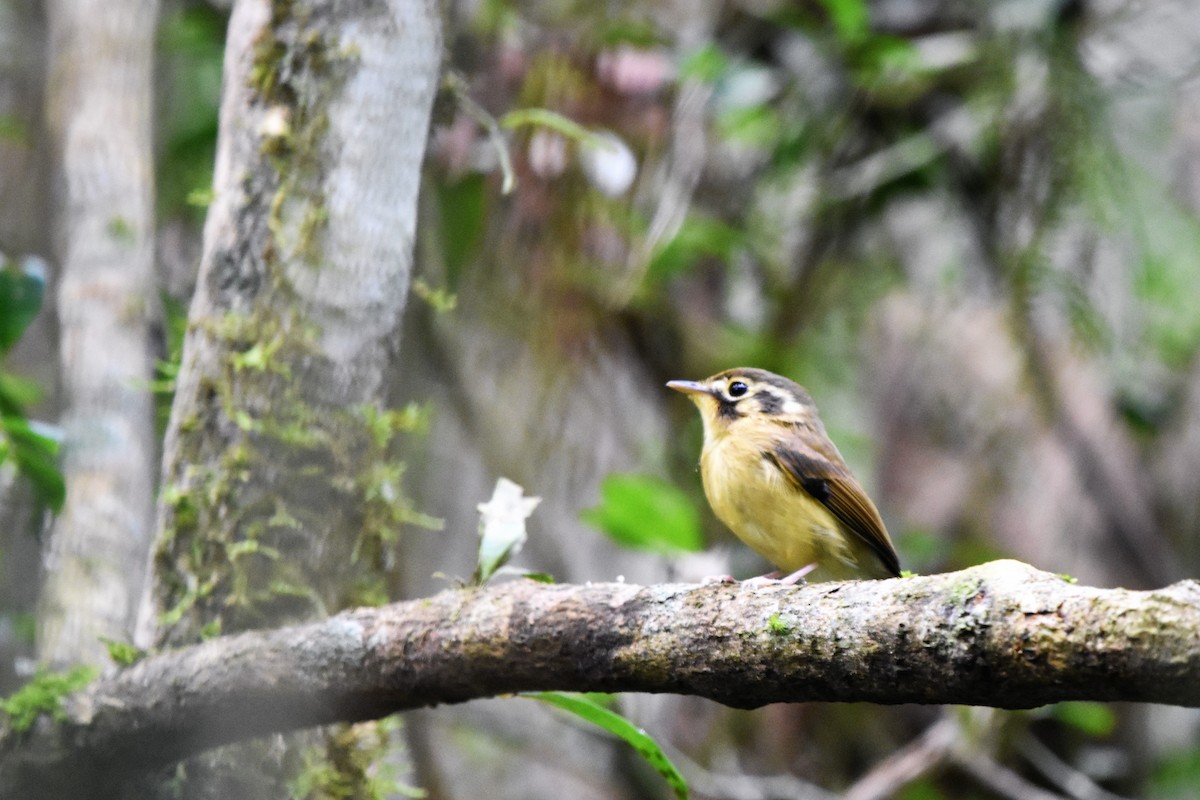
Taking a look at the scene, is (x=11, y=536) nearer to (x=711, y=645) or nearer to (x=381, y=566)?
(x=381, y=566)

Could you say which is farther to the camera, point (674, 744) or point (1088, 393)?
point (1088, 393)

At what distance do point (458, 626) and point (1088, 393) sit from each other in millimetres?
4912

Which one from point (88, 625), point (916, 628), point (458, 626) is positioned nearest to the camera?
point (916, 628)

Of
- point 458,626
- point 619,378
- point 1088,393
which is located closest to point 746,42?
point 619,378

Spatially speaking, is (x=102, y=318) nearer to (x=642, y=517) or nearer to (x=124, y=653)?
(x=124, y=653)

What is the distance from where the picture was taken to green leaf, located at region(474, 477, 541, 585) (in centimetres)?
221

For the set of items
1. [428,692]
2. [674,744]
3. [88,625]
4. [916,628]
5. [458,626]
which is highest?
[916,628]

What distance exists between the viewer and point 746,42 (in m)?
6.27

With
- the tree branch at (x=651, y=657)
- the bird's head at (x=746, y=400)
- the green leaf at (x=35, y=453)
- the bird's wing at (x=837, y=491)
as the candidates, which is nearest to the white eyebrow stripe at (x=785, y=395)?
the bird's head at (x=746, y=400)

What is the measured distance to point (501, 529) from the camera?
2281 millimetres

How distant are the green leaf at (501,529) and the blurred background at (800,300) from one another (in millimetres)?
1668

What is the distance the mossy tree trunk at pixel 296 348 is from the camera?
2.47 metres

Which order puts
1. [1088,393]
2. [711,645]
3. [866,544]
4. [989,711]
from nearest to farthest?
[711,645] → [866,544] → [989,711] → [1088,393]

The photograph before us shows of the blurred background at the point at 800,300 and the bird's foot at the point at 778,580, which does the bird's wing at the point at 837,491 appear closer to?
the bird's foot at the point at 778,580
